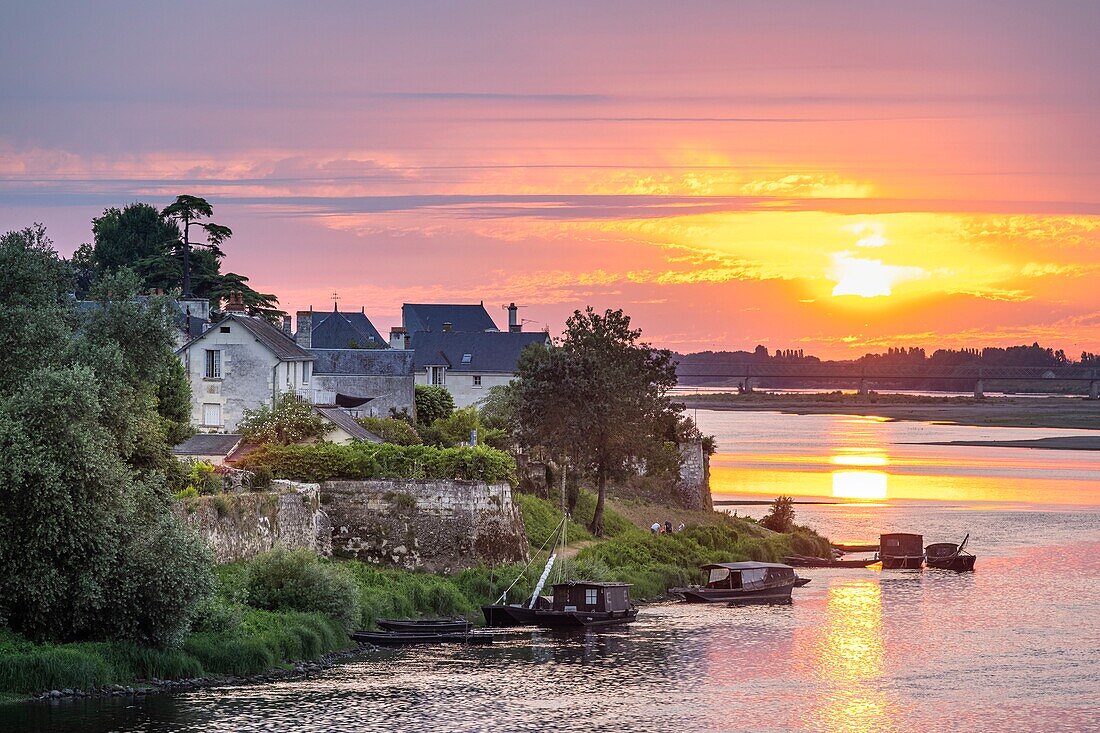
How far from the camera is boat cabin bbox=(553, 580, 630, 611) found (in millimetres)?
54906

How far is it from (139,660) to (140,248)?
85835 millimetres

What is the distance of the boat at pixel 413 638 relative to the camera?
47.6 metres

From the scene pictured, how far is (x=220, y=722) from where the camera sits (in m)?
37.0

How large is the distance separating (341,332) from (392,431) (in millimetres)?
38845

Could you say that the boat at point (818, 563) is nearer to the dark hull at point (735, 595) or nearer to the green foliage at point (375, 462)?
the dark hull at point (735, 595)

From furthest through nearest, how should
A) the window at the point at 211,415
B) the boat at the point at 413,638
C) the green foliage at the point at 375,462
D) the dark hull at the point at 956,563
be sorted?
the dark hull at the point at 956,563, the window at the point at 211,415, the green foliage at the point at 375,462, the boat at the point at 413,638

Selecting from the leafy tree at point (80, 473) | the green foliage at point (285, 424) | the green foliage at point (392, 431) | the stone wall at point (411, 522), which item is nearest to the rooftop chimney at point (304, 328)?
the green foliage at point (392, 431)

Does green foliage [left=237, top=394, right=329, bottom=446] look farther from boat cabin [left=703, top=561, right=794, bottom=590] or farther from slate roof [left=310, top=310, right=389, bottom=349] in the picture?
slate roof [left=310, top=310, right=389, bottom=349]

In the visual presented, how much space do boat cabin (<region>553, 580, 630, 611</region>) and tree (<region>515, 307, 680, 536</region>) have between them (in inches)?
668

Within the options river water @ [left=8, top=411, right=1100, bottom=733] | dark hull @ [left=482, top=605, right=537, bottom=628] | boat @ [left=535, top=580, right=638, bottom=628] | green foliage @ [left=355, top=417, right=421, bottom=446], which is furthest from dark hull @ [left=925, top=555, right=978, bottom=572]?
dark hull @ [left=482, top=605, right=537, bottom=628]

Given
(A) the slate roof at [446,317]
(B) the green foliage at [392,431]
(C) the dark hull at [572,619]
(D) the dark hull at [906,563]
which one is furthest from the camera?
(A) the slate roof at [446,317]

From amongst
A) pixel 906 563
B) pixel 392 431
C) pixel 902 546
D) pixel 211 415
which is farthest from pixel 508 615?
pixel 902 546

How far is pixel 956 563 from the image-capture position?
7344 centimetres

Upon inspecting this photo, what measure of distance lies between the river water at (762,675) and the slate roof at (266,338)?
70.1 feet
